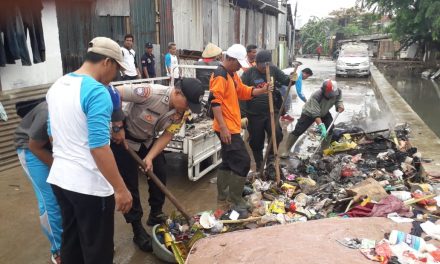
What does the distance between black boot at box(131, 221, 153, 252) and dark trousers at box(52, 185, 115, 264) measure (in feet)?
3.55

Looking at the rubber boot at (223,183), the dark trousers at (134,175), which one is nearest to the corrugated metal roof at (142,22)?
the rubber boot at (223,183)

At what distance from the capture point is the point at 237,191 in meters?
4.39

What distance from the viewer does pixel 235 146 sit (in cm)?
426

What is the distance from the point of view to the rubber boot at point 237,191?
4340 mm

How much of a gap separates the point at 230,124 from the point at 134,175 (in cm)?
123

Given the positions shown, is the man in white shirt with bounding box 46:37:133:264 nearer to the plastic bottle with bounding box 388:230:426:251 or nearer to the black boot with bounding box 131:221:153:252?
the black boot with bounding box 131:221:153:252

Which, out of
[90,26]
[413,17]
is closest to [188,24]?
[90,26]

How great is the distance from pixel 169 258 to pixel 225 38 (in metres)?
12.8

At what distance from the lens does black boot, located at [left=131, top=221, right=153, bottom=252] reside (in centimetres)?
365

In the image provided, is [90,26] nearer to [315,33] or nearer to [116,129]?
[116,129]

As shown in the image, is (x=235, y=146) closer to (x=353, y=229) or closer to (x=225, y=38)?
(x=353, y=229)

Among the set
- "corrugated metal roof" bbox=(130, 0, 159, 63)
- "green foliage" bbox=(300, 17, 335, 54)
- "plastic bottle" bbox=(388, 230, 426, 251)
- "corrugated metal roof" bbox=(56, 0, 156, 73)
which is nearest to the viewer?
"plastic bottle" bbox=(388, 230, 426, 251)

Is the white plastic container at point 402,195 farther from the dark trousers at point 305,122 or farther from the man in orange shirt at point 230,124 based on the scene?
the dark trousers at point 305,122

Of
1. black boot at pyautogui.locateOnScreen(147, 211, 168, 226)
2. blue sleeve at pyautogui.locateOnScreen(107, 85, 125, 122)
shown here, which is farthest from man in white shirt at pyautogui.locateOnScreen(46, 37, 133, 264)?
black boot at pyautogui.locateOnScreen(147, 211, 168, 226)
